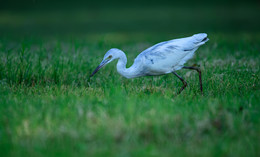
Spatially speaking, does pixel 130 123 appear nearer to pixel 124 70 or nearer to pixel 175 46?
pixel 124 70

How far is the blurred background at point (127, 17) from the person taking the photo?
56.2 feet

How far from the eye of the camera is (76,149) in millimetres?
3463

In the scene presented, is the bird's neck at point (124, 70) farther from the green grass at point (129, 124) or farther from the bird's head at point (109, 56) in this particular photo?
the green grass at point (129, 124)

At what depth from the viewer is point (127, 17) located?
22.4 m

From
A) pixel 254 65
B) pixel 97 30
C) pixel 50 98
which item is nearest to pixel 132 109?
pixel 50 98

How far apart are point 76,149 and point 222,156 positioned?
150cm

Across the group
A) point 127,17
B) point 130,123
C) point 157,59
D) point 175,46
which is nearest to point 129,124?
point 130,123

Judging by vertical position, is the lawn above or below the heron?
below

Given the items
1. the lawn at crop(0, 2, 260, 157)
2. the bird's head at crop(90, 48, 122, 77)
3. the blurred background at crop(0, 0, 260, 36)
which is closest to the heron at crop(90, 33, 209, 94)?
the bird's head at crop(90, 48, 122, 77)

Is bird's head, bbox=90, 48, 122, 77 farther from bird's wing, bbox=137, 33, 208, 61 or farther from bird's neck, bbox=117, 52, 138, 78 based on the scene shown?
bird's wing, bbox=137, 33, 208, 61

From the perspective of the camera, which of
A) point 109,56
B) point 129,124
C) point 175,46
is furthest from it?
point 175,46

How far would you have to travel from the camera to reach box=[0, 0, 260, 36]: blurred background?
17125mm

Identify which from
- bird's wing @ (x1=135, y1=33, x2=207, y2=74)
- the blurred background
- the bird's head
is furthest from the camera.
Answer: the blurred background

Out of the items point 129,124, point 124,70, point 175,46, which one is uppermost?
point 175,46
